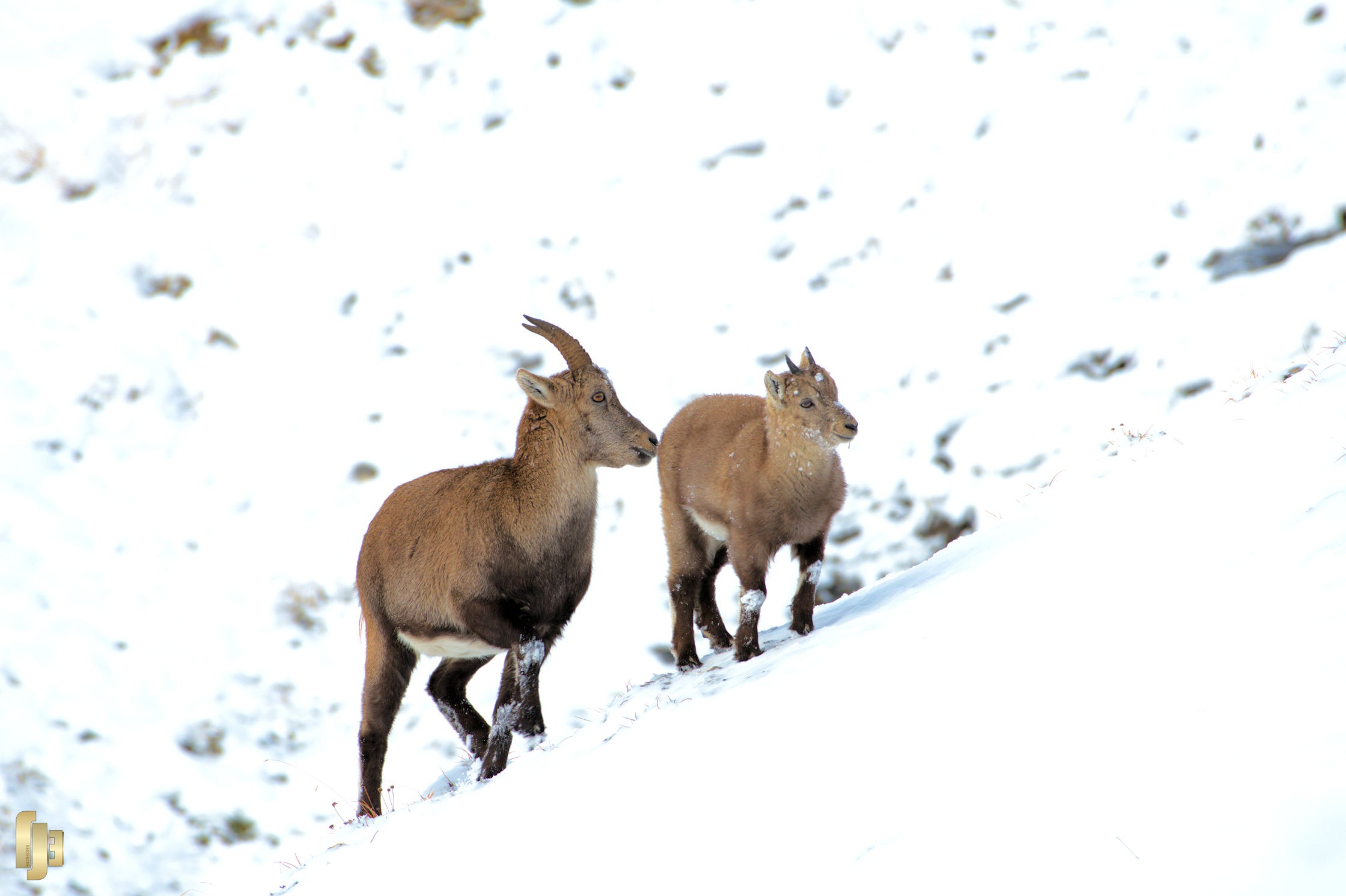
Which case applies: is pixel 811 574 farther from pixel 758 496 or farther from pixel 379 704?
pixel 379 704

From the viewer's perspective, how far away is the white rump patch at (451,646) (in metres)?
6.27

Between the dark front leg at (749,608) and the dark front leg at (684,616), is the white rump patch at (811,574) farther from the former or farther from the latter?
the dark front leg at (684,616)

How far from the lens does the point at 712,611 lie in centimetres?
711

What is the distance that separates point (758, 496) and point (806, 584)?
64 cm

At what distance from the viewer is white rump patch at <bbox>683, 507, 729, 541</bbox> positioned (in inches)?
257

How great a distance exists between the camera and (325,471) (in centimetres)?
1188

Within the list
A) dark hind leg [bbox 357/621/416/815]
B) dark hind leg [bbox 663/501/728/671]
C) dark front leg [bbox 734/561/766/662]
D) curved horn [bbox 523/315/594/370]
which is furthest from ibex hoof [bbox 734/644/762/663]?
dark hind leg [bbox 357/621/416/815]

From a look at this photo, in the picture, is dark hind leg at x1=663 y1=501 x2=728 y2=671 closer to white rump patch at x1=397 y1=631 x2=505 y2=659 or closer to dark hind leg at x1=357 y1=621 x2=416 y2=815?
white rump patch at x1=397 y1=631 x2=505 y2=659

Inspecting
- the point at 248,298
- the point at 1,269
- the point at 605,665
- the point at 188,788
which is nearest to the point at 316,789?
the point at 188,788

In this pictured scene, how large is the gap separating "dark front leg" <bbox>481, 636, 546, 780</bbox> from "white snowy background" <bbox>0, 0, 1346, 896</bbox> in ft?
1.61

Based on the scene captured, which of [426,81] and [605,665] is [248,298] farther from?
[605,665]

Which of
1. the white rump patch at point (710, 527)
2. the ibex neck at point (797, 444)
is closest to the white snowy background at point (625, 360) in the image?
the white rump patch at point (710, 527)

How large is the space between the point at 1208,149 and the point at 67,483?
12.6m

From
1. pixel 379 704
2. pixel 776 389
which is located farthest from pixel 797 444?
pixel 379 704
